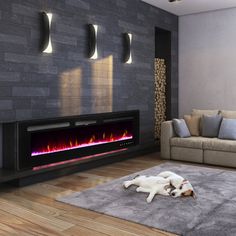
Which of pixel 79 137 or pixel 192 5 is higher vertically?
pixel 192 5

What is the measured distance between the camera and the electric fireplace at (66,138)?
382 centimetres

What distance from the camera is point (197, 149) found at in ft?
17.5

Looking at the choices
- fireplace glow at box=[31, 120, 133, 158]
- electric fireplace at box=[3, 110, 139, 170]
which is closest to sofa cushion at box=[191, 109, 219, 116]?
electric fireplace at box=[3, 110, 139, 170]

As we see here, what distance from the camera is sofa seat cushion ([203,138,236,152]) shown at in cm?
501

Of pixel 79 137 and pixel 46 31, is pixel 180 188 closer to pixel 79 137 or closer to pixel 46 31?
pixel 79 137

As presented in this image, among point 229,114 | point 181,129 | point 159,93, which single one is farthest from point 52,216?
point 159,93

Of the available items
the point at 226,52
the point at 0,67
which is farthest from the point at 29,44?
the point at 226,52

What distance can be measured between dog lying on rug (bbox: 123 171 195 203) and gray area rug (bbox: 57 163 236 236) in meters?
0.06

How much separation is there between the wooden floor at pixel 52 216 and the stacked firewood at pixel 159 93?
8.62ft

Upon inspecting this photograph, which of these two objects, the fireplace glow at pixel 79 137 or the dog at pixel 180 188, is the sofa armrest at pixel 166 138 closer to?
the fireplace glow at pixel 79 137

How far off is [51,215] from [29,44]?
6.95 feet

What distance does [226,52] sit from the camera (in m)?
6.29

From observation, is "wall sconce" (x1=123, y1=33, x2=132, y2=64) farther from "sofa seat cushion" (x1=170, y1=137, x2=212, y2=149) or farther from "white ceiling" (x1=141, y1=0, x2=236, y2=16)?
"sofa seat cushion" (x1=170, y1=137, x2=212, y2=149)

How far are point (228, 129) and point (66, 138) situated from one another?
2662mm
